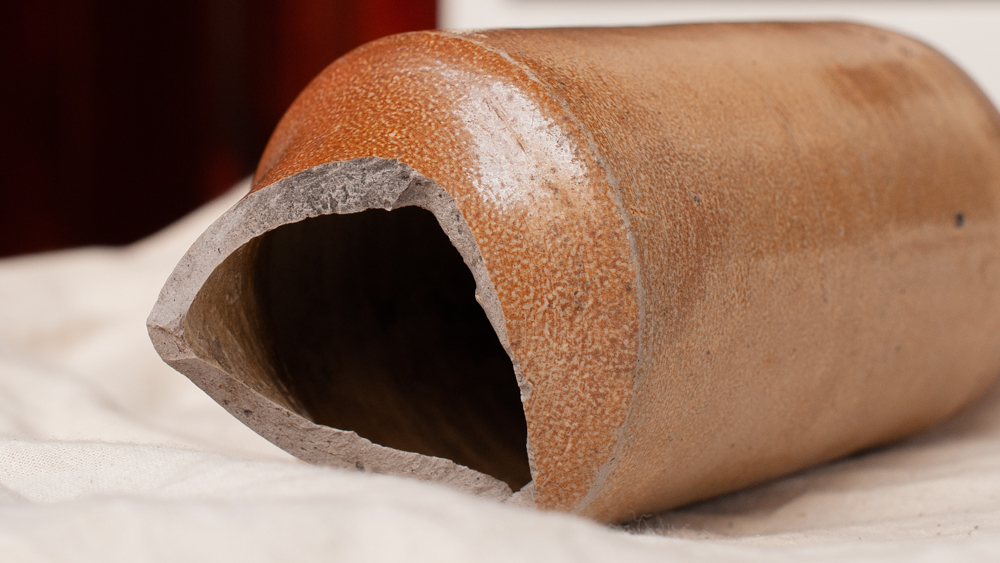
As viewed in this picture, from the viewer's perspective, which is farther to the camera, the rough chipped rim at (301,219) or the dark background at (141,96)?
the dark background at (141,96)

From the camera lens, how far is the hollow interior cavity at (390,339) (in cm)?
135

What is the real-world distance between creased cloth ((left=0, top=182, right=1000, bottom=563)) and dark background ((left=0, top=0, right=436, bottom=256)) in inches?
49.9

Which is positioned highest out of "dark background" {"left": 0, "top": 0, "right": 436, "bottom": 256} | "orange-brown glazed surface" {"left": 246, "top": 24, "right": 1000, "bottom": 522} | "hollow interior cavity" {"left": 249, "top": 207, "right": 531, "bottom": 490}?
"orange-brown glazed surface" {"left": 246, "top": 24, "right": 1000, "bottom": 522}

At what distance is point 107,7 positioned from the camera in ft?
11.3

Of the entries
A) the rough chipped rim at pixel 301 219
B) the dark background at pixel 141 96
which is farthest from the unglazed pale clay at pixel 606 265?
the dark background at pixel 141 96

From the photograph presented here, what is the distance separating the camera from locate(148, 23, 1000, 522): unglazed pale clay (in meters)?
1.04

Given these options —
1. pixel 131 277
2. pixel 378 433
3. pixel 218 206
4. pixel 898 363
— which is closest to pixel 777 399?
pixel 898 363

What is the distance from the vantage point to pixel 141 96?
3.57m

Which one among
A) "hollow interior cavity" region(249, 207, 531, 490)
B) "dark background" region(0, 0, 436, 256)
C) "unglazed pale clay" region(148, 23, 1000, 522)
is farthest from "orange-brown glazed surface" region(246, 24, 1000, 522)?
"dark background" region(0, 0, 436, 256)

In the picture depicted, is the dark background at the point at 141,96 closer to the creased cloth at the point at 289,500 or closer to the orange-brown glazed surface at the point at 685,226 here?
the creased cloth at the point at 289,500

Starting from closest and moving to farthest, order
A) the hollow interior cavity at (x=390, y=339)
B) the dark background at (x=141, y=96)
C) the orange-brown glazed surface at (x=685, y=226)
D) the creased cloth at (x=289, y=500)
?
the creased cloth at (x=289, y=500)
the orange-brown glazed surface at (x=685, y=226)
the hollow interior cavity at (x=390, y=339)
the dark background at (x=141, y=96)

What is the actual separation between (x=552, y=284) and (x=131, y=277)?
172 cm

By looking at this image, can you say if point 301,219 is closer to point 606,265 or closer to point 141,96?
point 606,265

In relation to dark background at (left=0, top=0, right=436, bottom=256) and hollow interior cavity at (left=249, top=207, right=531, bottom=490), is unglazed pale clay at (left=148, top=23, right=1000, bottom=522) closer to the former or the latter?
hollow interior cavity at (left=249, top=207, right=531, bottom=490)
